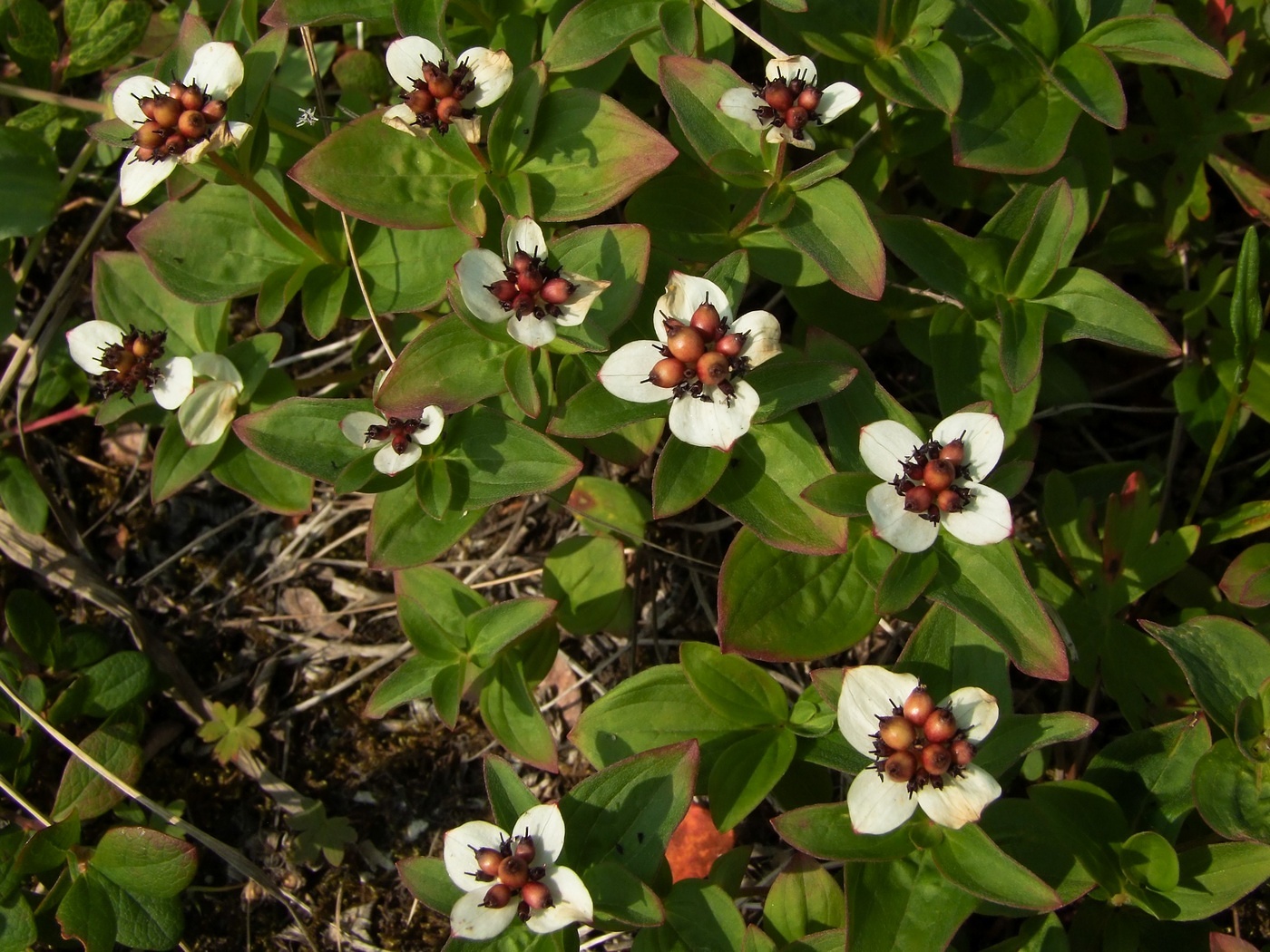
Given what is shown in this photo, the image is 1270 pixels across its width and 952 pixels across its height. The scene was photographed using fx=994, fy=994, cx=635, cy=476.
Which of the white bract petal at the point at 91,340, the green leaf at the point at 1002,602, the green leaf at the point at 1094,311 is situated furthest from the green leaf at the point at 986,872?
the white bract petal at the point at 91,340

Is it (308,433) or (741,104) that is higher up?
(741,104)

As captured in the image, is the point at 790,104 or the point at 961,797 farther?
the point at 790,104

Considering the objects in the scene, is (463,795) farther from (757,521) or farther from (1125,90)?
(1125,90)

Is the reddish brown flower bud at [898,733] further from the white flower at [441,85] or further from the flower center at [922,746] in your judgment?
the white flower at [441,85]

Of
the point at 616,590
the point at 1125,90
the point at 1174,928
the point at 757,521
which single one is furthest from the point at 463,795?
the point at 1125,90

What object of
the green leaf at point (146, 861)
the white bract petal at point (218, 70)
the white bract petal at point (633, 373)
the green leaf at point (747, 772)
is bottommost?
the green leaf at point (146, 861)

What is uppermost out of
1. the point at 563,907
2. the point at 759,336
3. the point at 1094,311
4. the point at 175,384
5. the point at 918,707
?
the point at 759,336

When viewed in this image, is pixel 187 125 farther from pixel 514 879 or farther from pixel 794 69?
pixel 514 879

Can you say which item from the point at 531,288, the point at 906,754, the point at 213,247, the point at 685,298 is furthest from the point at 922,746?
the point at 213,247
